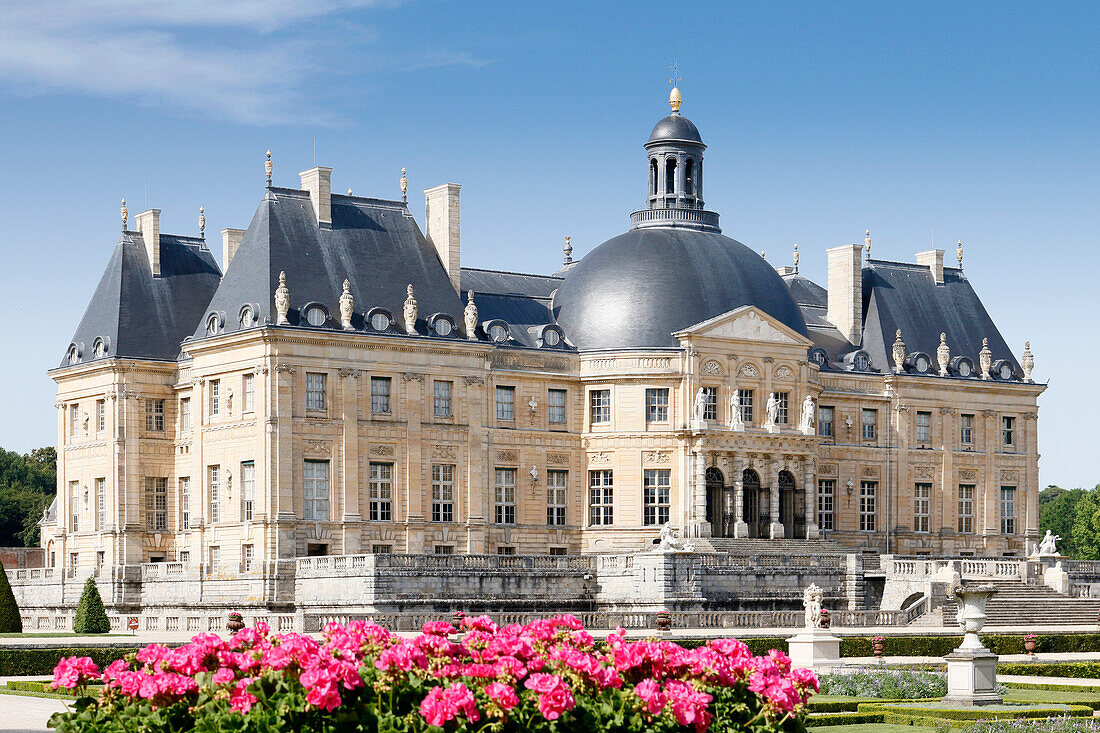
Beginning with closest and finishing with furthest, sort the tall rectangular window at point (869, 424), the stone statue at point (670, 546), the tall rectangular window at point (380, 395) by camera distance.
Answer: the stone statue at point (670, 546) < the tall rectangular window at point (380, 395) < the tall rectangular window at point (869, 424)

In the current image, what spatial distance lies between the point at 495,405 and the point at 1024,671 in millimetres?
28224

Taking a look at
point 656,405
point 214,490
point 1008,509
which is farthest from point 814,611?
point 1008,509

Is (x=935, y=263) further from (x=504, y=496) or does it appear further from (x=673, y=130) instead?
(x=504, y=496)

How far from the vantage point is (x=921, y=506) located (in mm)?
70375

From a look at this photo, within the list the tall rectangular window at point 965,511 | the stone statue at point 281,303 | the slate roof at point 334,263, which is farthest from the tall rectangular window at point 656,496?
the tall rectangular window at point 965,511

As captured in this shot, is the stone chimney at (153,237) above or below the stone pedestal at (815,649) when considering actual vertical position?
above

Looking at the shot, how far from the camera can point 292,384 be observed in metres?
56.7

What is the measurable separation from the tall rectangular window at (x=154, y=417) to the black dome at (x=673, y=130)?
20.6 metres

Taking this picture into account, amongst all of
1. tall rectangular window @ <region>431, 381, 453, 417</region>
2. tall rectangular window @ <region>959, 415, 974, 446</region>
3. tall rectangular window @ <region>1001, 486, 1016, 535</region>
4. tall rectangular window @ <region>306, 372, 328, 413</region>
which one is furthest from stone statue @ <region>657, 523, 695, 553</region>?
tall rectangular window @ <region>1001, 486, 1016, 535</region>

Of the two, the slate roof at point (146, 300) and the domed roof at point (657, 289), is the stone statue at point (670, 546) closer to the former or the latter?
the domed roof at point (657, 289)

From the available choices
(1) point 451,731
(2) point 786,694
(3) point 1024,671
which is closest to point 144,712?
(1) point 451,731

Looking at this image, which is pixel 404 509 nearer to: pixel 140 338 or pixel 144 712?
pixel 140 338

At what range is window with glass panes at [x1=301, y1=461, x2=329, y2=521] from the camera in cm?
5703

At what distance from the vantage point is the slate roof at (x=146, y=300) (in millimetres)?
64062
